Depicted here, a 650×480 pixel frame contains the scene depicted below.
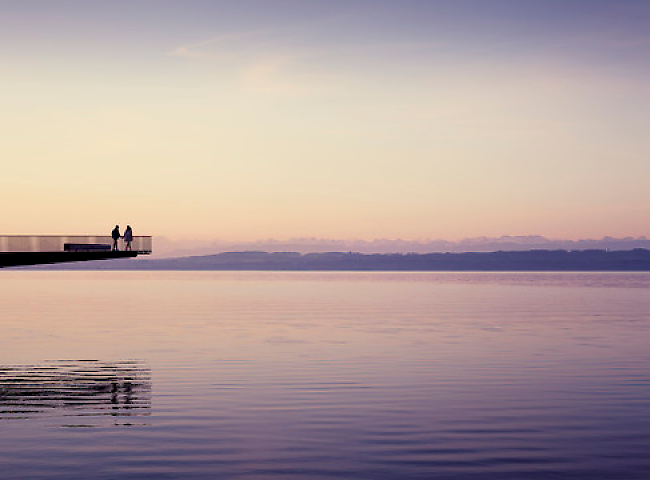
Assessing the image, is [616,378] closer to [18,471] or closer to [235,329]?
[18,471]

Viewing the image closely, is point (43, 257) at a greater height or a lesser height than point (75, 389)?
greater

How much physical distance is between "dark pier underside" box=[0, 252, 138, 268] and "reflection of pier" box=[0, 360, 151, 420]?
21919mm

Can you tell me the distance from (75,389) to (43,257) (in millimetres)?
35117

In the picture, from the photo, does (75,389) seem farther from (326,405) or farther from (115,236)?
(115,236)

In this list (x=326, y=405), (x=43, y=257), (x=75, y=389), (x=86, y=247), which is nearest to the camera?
(x=326, y=405)

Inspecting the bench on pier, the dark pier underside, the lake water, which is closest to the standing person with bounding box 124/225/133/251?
the dark pier underside

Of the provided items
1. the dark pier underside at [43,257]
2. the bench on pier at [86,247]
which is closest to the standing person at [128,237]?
the dark pier underside at [43,257]

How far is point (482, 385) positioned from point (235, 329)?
32.5m

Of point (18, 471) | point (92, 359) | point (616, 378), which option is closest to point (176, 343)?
point (92, 359)

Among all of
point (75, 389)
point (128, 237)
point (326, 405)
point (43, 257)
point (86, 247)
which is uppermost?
point (128, 237)

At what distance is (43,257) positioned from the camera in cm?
6550

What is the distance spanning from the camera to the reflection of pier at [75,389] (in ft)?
90.4

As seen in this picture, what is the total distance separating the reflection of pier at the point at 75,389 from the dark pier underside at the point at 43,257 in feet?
71.9

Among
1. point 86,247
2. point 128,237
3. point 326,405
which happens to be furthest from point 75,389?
point 128,237
